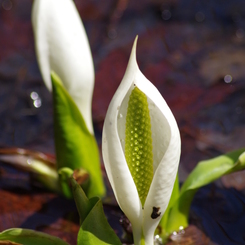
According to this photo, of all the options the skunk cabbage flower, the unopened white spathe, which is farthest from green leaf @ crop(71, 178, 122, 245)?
the unopened white spathe

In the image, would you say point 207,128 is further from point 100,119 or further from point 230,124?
point 100,119

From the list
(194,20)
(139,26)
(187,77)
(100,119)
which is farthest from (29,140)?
(194,20)

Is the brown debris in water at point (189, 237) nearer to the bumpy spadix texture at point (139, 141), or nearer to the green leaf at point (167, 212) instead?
the green leaf at point (167, 212)

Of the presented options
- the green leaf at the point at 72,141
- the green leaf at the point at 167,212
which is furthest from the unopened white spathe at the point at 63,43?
the green leaf at the point at 167,212

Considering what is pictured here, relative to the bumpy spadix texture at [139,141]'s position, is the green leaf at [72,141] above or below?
below

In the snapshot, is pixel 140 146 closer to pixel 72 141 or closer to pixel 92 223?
pixel 92 223

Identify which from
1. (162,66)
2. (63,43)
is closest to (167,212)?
(63,43)

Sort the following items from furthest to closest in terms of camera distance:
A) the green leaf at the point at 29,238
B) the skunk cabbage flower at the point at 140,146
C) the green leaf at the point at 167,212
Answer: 1. the green leaf at the point at 167,212
2. the green leaf at the point at 29,238
3. the skunk cabbage flower at the point at 140,146

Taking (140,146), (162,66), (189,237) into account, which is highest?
(140,146)
